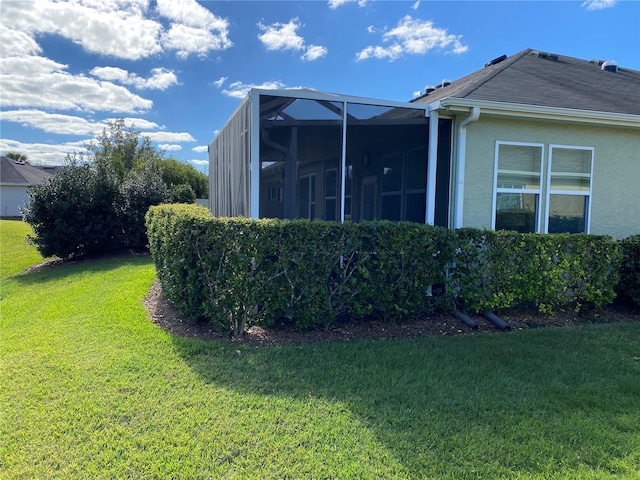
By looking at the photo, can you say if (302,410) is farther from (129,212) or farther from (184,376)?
(129,212)

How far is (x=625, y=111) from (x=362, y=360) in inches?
262

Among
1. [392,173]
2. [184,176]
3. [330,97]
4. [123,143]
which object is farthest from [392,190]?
[123,143]

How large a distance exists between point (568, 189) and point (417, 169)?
2751 millimetres

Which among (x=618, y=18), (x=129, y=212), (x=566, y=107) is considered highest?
(x=618, y=18)

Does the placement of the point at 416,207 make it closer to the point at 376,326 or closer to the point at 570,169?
the point at 376,326

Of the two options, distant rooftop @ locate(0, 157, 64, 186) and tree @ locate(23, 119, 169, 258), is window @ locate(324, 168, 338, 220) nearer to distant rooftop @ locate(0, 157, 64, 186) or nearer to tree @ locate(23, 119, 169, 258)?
tree @ locate(23, 119, 169, 258)

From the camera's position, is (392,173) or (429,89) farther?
(429,89)

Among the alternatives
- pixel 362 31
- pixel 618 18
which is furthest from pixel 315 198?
pixel 618 18

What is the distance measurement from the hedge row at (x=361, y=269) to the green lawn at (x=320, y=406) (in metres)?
0.55

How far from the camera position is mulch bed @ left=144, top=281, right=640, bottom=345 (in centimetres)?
471

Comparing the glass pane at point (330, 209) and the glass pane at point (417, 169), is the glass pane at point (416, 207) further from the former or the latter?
the glass pane at point (330, 209)

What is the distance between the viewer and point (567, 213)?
6996mm

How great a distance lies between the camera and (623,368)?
13.2ft

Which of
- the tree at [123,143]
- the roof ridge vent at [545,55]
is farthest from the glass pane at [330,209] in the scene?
the tree at [123,143]
